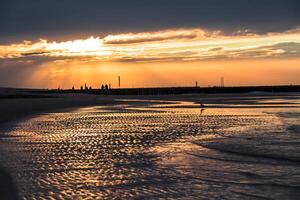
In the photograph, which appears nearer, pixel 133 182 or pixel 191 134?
pixel 133 182

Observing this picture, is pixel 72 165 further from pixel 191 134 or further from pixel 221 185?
pixel 191 134

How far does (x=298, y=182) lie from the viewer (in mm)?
10422

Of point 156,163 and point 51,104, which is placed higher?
point 51,104

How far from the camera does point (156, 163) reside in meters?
13.0

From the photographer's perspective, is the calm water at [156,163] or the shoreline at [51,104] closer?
the calm water at [156,163]

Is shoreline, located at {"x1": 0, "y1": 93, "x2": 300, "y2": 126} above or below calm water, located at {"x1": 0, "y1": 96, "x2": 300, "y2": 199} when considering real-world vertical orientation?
above

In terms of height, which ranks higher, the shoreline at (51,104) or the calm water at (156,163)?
the shoreline at (51,104)

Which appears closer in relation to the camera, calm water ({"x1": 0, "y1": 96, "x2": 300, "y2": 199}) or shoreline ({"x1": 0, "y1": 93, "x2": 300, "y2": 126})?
calm water ({"x1": 0, "y1": 96, "x2": 300, "y2": 199})

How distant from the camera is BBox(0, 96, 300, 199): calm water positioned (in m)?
9.72

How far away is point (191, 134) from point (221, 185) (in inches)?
400

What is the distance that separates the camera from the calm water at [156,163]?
31.9 ft

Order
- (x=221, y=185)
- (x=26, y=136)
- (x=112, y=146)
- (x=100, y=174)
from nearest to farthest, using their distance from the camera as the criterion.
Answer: (x=221, y=185) < (x=100, y=174) < (x=112, y=146) < (x=26, y=136)

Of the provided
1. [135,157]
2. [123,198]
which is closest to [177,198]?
[123,198]

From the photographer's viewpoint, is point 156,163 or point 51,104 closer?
point 156,163
